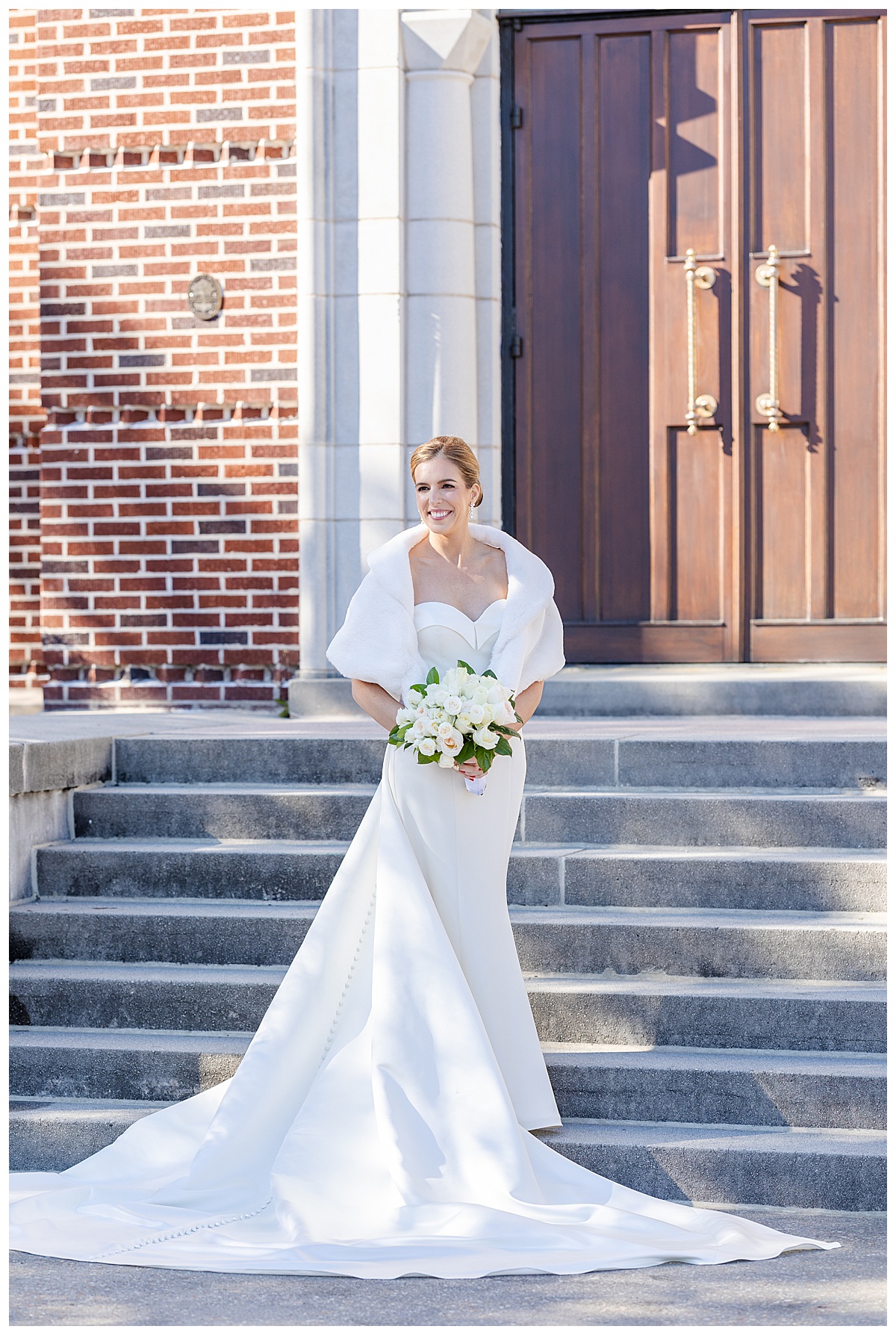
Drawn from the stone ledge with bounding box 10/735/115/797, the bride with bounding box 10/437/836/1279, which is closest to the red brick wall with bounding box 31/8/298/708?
the stone ledge with bounding box 10/735/115/797

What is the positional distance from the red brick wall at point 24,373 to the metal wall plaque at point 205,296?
45.1 inches

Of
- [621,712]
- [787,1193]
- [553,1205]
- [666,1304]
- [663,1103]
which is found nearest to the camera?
[666,1304]

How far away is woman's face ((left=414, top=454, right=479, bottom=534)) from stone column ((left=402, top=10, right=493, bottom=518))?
113 inches

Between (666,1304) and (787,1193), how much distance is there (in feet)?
2.70

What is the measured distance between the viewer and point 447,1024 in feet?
12.9

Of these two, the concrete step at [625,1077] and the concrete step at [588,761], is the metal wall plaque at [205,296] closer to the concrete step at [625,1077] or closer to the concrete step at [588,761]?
the concrete step at [588,761]

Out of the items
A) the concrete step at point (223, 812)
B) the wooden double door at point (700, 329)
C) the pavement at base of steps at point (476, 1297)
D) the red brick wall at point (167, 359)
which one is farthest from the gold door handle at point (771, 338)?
the pavement at base of steps at point (476, 1297)

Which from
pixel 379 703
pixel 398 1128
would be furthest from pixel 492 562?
pixel 398 1128

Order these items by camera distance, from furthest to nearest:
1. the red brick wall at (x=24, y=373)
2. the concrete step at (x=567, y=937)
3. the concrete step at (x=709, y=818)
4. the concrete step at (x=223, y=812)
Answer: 1. the red brick wall at (x=24, y=373)
2. the concrete step at (x=223, y=812)
3. the concrete step at (x=709, y=818)
4. the concrete step at (x=567, y=937)

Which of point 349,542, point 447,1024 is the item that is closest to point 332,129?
point 349,542

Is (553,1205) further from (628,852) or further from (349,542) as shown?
(349,542)

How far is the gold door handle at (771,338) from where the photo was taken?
23.0ft

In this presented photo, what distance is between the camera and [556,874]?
5.01 meters

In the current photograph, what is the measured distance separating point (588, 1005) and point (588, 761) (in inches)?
48.2
